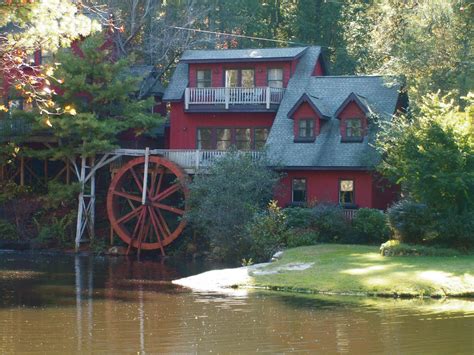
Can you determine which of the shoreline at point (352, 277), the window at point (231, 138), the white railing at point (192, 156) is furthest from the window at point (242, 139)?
the shoreline at point (352, 277)

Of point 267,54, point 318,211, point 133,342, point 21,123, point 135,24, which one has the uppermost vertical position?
point 135,24

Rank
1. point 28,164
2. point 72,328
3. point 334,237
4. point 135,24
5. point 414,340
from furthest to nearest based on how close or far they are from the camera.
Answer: point 135,24
point 28,164
point 334,237
point 72,328
point 414,340

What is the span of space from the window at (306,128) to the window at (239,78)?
429 centimetres

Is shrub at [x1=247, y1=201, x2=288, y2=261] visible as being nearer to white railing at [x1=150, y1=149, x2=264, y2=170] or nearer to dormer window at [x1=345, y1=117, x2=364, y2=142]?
white railing at [x1=150, y1=149, x2=264, y2=170]

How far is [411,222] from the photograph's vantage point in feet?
107

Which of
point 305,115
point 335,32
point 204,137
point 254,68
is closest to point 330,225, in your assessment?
point 305,115

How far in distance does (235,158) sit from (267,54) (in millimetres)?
8267

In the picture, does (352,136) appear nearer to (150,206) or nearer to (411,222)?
(411,222)

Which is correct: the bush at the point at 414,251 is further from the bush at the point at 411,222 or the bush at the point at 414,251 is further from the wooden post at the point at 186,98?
the wooden post at the point at 186,98

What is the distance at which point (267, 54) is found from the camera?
150 feet

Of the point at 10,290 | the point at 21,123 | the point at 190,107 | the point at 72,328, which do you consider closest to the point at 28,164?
the point at 21,123

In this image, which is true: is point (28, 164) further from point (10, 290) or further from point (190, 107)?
point (10, 290)

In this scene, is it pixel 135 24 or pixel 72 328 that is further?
pixel 135 24

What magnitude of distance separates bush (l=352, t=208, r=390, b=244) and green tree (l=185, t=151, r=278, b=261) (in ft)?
13.4
